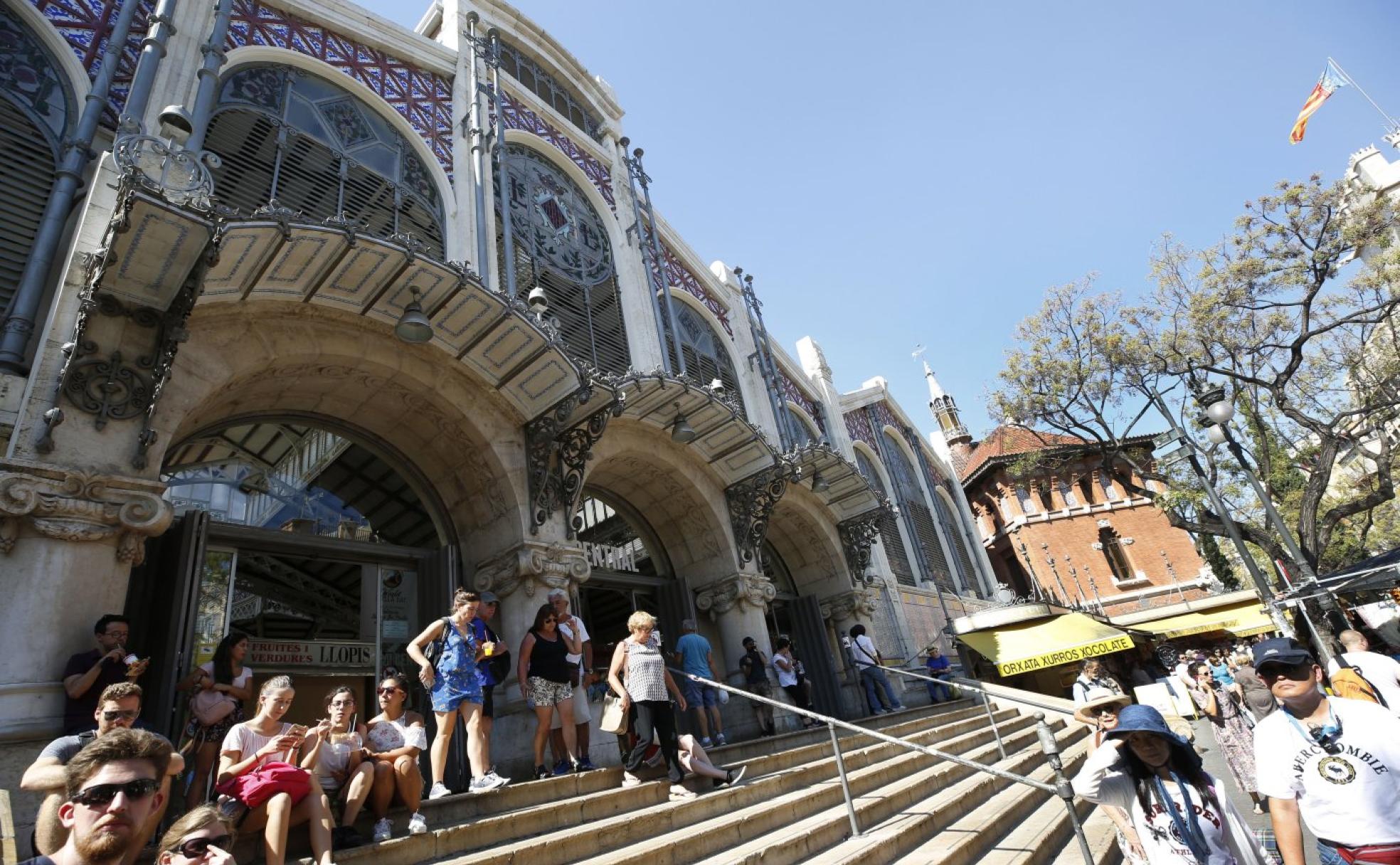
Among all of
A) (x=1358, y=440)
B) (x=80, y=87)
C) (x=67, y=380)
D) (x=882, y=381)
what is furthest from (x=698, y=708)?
(x=1358, y=440)

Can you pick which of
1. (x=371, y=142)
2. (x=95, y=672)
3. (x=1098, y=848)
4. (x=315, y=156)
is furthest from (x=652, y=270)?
(x=1098, y=848)

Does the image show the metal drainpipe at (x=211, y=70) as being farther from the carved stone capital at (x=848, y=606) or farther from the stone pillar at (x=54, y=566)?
the carved stone capital at (x=848, y=606)

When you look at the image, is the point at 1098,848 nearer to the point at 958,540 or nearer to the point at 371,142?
the point at 371,142

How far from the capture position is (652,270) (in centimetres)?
1334

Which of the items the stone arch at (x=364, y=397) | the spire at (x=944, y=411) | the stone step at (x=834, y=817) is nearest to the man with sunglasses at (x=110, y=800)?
the stone step at (x=834, y=817)

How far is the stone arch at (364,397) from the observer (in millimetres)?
6004

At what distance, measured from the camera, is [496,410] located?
811 centimetres

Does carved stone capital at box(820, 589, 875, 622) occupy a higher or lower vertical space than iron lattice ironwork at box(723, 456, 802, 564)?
lower

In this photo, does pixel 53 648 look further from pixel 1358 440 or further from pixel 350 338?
pixel 1358 440

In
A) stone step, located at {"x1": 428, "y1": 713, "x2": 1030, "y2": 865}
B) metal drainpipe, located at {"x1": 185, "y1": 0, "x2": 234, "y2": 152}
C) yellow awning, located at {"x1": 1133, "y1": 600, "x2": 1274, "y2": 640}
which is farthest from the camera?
yellow awning, located at {"x1": 1133, "y1": 600, "x2": 1274, "y2": 640}

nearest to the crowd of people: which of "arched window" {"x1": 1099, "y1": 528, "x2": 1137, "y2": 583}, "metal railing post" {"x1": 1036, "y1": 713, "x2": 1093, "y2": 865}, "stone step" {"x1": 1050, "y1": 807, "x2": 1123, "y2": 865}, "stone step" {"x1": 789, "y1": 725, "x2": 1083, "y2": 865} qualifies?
"metal railing post" {"x1": 1036, "y1": 713, "x2": 1093, "y2": 865}

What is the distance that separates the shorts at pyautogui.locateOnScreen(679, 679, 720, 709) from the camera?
25.4 ft

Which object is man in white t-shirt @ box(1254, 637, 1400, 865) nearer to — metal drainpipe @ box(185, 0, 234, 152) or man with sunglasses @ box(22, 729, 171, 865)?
man with sunglasses @ box(22, 729, 171, 865)

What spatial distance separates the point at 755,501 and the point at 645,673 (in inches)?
251
